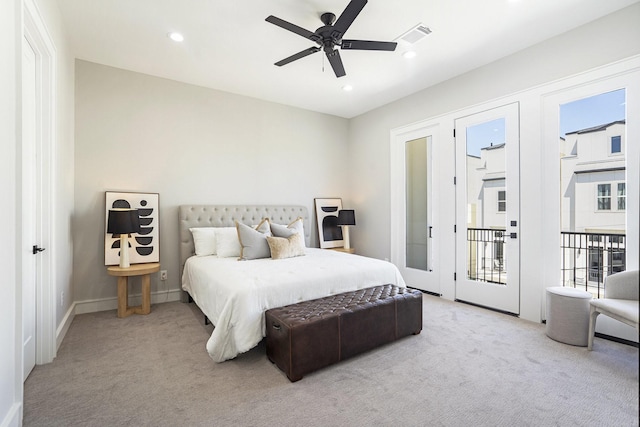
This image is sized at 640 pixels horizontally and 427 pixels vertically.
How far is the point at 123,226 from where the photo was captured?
3.52 meters

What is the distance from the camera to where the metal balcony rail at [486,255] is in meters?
3.83

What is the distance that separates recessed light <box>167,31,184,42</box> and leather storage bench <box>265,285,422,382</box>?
2.87 m

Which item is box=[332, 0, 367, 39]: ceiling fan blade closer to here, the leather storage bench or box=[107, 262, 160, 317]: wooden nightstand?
the leather storage bench

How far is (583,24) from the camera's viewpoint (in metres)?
3.11

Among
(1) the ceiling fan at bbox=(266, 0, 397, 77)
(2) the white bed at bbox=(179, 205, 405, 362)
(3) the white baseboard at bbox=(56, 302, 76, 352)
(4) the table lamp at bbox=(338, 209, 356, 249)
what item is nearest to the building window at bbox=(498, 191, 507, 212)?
(2) the white bed at bbox=(179, 205, 405, 362)

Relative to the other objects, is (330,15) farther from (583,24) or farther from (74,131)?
(74,131)

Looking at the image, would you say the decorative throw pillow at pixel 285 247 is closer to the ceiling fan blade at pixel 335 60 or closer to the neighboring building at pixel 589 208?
the ceiling fan blade at pixel 335 60

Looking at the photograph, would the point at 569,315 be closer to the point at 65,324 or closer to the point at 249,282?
the point at 249,282

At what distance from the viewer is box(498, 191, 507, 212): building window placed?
149 inches

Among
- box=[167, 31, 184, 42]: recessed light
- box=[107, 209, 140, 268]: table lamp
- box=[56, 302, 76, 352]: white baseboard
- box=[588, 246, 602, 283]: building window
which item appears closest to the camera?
box=[588, 246, 602, 283]: building window

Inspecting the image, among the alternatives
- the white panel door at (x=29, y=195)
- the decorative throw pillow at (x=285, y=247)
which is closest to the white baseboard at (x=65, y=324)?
the white panel door at (x=29, y=195)

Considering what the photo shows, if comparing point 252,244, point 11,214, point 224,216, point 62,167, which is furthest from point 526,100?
point 62,167

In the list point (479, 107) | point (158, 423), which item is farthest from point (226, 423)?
point (479, 107)

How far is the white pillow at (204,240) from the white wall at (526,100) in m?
2.71
